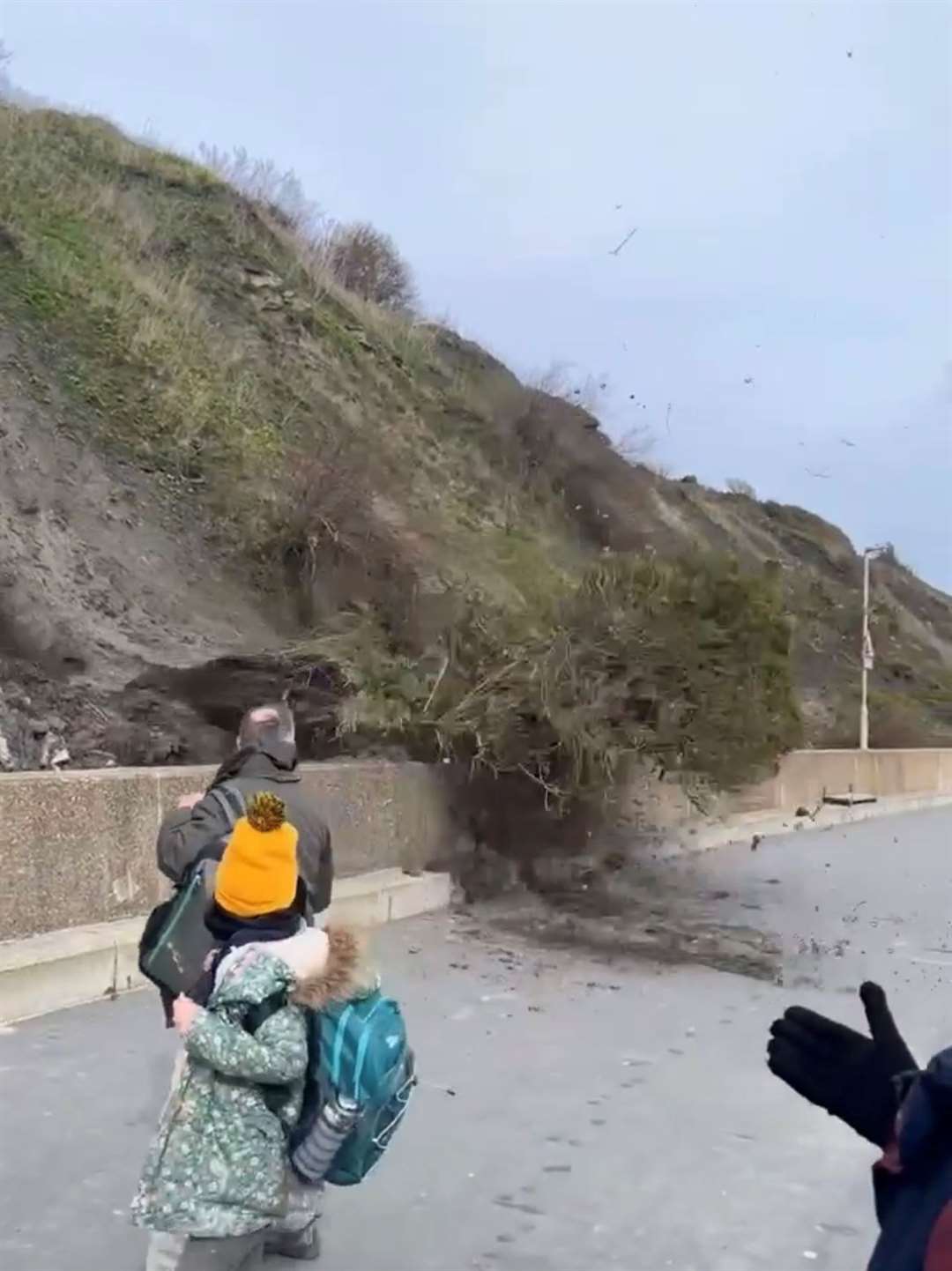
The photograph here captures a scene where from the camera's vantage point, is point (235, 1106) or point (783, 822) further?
point (783, 822)

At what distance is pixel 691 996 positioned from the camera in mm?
8133

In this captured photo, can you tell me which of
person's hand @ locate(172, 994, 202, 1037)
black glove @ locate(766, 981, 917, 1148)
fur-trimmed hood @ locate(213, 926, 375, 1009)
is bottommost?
person's hand @ locate(172, 994, 202, 1037)

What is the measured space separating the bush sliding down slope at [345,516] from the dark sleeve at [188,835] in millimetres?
5621

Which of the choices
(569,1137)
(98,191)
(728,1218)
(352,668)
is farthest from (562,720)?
(98,191)

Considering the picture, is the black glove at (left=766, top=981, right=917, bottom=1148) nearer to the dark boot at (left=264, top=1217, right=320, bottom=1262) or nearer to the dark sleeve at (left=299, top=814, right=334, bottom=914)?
the dark boot at (left=264, top=1217, right=320, bottom=1262)

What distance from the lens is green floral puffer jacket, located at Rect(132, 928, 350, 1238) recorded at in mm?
3387

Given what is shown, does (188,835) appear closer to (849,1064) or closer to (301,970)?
(301,970)

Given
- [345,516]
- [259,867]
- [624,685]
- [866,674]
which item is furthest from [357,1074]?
[866,674]

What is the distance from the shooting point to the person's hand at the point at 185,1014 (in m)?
3.44

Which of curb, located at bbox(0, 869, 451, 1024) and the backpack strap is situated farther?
curb, located at bbox(0, 869, 451, 1024)

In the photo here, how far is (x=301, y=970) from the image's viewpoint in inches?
141

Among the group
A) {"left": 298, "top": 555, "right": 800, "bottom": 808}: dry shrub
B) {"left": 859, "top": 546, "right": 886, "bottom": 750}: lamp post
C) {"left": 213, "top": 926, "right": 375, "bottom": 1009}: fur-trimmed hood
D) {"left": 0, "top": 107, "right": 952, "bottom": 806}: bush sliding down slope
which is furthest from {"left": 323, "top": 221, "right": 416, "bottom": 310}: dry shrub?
{"left": 213, "top": 926, "right": 375, "bottom": 1009}: fur-trimmed hood

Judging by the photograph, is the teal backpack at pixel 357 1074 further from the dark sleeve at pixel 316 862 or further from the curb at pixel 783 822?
the curb at pixel 783 822

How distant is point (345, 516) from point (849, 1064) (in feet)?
51.9
